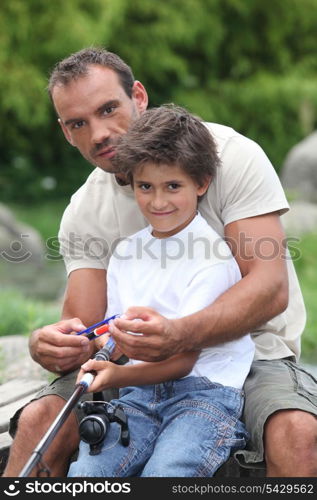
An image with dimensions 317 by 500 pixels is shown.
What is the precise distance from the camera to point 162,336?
8.12 ft

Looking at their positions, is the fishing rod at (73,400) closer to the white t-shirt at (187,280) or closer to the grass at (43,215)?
the white t-shirt at (187,280)

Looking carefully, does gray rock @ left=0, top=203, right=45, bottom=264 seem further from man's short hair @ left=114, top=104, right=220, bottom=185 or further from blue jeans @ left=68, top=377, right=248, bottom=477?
blue jeans @ left=68, top=377, right=248, bottom=477

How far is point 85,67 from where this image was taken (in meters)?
3.06

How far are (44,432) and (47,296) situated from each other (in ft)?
18.9

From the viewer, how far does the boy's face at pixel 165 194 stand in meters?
2.66

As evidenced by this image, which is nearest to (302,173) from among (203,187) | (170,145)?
(203,187)

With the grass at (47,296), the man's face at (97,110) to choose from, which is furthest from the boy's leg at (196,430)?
the grass at (47,296)

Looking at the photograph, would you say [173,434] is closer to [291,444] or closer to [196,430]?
[196,430]

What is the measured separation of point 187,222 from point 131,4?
11.5 metres

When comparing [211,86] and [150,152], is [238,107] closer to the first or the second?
[211,86]

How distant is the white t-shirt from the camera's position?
104 inches

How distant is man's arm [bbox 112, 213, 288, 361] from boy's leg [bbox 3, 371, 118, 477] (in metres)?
0.35

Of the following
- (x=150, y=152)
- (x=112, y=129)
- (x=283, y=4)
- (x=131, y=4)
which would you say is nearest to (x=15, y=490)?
(x=150, y=152)

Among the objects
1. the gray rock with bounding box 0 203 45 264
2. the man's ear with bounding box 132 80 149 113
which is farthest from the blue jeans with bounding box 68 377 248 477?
the gray rock with bounding box 0 203 45 264
